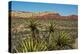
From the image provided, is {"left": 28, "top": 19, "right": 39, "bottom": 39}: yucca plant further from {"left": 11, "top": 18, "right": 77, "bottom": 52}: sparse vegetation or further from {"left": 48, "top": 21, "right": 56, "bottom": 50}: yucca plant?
{"left": 48, "top": 21, "right": 56, "bottom": 50}: yucca plant

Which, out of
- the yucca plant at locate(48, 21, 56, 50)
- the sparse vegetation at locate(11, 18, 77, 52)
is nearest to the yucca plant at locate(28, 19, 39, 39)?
the sparse vegetation at locate(11, 18, 77, 52)

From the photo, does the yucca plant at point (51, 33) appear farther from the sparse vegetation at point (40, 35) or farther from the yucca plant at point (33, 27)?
the yucca plant at point (33, 27)

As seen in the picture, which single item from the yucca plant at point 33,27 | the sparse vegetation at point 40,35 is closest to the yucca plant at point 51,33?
the sparse vegetation at point 40,35

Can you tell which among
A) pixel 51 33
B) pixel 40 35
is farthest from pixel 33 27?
pixel 51 33

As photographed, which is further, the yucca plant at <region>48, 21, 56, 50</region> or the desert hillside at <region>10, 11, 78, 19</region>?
the yucca plant at <region>48, 21, 56, 50</region>

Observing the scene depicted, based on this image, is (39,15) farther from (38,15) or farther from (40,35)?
(40,35)

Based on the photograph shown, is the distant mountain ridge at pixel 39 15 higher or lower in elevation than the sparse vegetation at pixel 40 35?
higher

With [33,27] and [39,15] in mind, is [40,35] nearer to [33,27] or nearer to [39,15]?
[33,27]

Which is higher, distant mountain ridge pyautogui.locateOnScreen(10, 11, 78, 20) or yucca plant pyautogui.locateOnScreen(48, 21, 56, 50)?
distant mountain ridge pyautogui.locateOnScreen(10, 11, 78, 20)

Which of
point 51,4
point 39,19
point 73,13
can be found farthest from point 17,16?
point 73,13

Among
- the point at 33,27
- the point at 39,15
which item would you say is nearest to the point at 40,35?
the point at 33,27

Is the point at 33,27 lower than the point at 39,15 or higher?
lower
